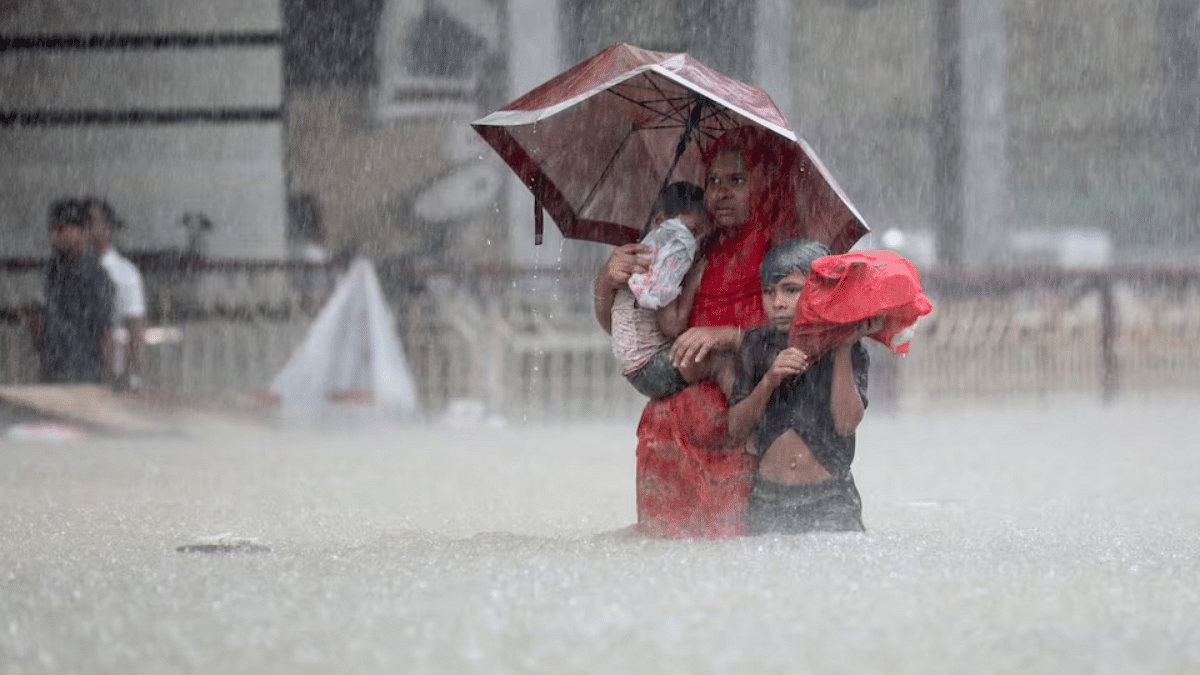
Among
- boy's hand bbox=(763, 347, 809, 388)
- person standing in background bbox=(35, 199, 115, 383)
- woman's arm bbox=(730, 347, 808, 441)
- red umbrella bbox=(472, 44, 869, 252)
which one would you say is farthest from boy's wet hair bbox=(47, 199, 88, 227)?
boy's hand bbox=(763, 347, 809, 388)

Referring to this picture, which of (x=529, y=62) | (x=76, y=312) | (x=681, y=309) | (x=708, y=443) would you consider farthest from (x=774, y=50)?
(x=708, y=443)

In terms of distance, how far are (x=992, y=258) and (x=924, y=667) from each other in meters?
10.1

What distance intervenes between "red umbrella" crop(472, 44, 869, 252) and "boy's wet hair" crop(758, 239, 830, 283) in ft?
0.57

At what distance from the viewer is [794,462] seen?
3.82 m

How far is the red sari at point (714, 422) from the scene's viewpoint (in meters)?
3.90

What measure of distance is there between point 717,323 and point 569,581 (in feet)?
2.95

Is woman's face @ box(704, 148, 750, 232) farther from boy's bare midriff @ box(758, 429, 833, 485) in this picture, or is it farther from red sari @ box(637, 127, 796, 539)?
boy's bare midriff @ box(758, 429, 833, 485)

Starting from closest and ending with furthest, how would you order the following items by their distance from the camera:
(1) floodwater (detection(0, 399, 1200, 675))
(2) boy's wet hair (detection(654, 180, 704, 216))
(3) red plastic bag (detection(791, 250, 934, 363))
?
(1) floodwater (detection(0, 399, 1200, 675)) → (3) red plastic bag (detection(791, 250, 934, 363)) → (2) boy's wet hair (detection(654, 180, 704, 216))

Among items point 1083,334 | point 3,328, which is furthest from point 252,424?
point 1083,334

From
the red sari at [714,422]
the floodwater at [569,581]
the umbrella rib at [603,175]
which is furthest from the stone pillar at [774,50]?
the red sari at [714,422]

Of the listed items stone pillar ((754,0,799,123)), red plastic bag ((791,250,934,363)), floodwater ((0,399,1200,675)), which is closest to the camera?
floodwater ((0,399,1200,675))

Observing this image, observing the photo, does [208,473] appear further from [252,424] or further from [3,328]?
[3,328]

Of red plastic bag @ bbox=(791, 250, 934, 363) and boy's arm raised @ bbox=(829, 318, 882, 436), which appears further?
boy's arm raised @ bbox=(829, 318, 882, 436)

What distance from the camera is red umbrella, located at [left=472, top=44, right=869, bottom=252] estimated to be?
12.5 ft
